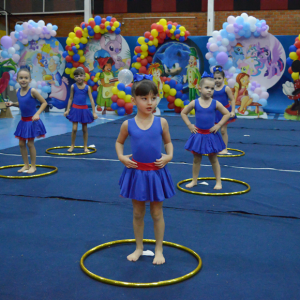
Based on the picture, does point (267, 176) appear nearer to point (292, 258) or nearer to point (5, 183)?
point (292, 258)

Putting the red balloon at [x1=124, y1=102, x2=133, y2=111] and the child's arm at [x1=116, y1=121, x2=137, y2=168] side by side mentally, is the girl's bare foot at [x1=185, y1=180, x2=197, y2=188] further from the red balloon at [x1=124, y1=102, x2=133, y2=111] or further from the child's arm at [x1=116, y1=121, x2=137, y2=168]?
the red balloon at [x1=124, y1=102, x2=133, y2=111]

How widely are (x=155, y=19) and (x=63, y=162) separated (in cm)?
1238

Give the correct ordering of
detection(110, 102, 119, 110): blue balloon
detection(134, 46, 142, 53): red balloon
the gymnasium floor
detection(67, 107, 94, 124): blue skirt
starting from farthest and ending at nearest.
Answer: detection(134, 46, 142, 53): red balloon
detection(110, 102, 119, 110): blue balloon
detection(67, 107, 94, 124): blue skirt
the gymnasium floor

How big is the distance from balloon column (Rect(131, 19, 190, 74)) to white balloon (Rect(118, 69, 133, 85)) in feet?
2.57

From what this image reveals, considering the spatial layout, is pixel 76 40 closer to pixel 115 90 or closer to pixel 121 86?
pixel 115 90

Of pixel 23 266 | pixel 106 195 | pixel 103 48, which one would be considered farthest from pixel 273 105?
pixel 23 266

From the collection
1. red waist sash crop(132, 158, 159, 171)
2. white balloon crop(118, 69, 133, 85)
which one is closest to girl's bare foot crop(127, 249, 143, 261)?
red waist sash crop(132, 158, 159, 171)

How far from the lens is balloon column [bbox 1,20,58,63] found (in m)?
13.4

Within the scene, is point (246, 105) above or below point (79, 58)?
below

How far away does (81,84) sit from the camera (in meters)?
6.85

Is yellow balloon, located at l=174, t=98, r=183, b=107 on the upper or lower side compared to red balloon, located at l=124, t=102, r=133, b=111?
upper

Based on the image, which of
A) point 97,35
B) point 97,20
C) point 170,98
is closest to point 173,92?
point 170,98

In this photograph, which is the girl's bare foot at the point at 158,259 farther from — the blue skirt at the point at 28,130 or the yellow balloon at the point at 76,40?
the yellow balloon at the point at 76,40

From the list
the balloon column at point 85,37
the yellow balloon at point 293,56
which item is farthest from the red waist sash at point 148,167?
the balloon column at point 85,37
